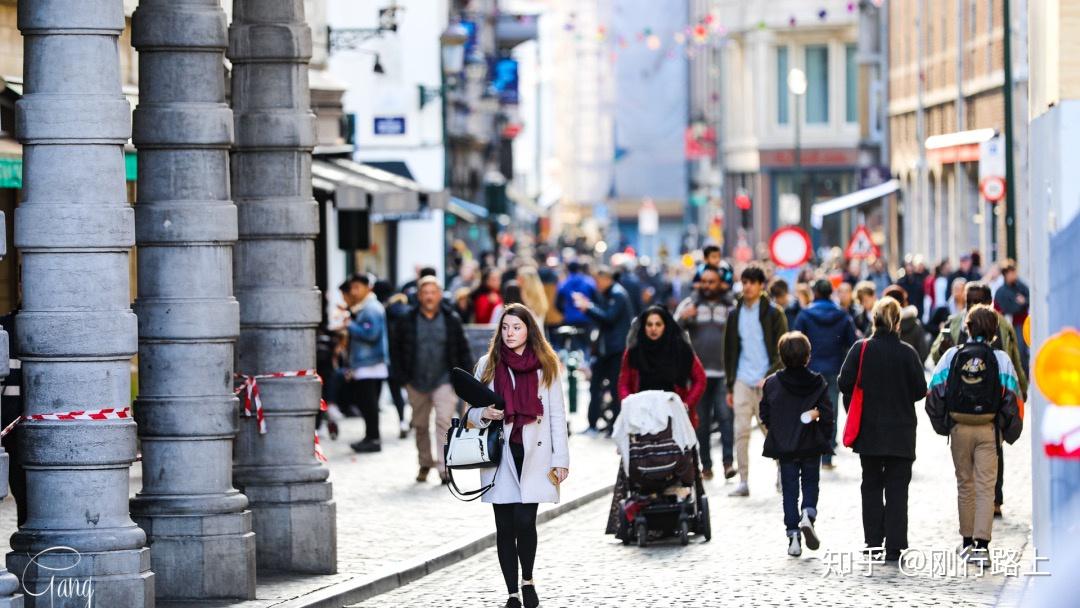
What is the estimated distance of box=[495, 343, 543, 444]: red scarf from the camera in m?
12.2

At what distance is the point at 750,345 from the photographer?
1873 cm

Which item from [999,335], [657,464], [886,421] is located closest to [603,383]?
[999,335]

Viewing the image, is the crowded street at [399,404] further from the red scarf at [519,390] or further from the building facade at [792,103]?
the building facade at [792,103]

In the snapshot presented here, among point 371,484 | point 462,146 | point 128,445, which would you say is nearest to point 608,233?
point 462,146

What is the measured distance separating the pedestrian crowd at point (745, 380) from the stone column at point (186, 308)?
1.40 metres

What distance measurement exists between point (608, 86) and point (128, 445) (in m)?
132

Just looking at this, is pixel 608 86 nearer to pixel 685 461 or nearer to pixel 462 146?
pixel 462 146

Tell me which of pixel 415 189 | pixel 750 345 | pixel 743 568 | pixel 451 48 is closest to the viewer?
pixel 743 568

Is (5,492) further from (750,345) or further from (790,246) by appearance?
(790,246)

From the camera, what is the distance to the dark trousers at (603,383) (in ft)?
79.5

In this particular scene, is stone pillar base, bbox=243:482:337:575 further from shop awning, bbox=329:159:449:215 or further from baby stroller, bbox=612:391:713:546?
shop awning, bbox=329:159:449:215

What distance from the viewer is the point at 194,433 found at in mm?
12508

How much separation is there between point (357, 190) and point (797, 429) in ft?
39.6

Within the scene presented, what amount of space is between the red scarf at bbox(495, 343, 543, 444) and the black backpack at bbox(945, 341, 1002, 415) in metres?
2.75
